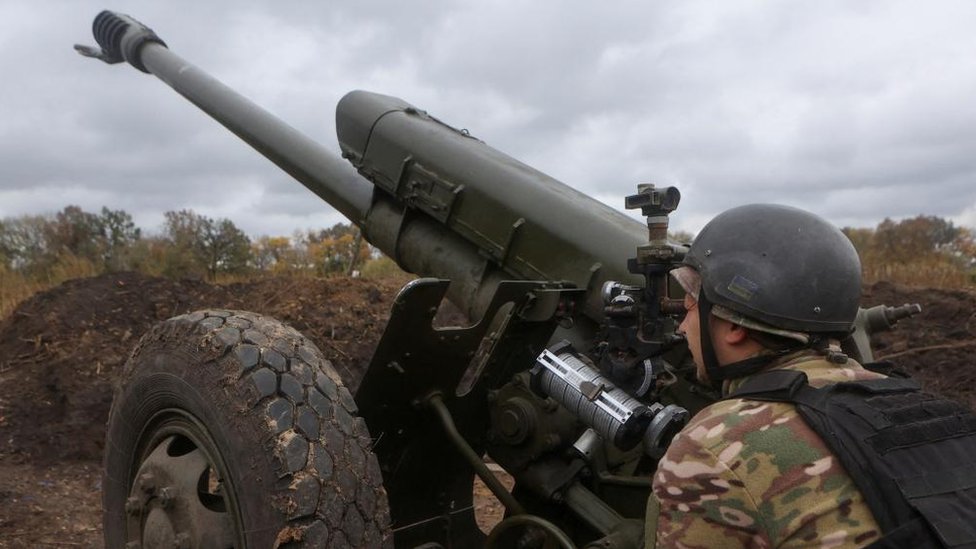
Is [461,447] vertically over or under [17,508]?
over

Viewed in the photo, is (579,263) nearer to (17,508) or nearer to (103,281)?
(17,508)

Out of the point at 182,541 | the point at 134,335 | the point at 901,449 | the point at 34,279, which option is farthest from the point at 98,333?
the point at 901,449

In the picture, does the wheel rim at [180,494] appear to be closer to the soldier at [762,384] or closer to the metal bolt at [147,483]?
the metal bolt at [147,483]

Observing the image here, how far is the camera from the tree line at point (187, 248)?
1306 cm

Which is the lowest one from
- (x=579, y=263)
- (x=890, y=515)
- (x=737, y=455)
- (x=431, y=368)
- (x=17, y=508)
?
(x=17, y=508)

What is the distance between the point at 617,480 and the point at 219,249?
11880mm

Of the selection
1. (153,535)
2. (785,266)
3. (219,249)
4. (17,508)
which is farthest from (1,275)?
(785,266)

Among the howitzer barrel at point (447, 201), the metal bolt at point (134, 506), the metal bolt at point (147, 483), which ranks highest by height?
the howitzer barrel at point (447, 201)

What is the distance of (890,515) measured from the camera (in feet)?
4.89

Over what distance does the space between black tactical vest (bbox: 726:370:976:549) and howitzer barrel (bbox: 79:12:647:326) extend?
1.89 metres

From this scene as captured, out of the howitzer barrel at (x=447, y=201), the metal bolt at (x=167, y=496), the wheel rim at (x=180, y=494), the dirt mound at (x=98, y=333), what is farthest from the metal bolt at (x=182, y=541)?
the dirt mound at (x=98, y=333)

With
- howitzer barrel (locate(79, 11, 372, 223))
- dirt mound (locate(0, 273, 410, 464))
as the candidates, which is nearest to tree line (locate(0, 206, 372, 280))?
dirt mound (locate(0, 273, 410, 464))

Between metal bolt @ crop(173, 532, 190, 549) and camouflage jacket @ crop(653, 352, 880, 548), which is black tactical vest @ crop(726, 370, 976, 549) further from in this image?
metal bolt @ crop(173, 532, 190, 549)

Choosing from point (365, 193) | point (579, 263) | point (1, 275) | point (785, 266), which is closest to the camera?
point (785, 266)
